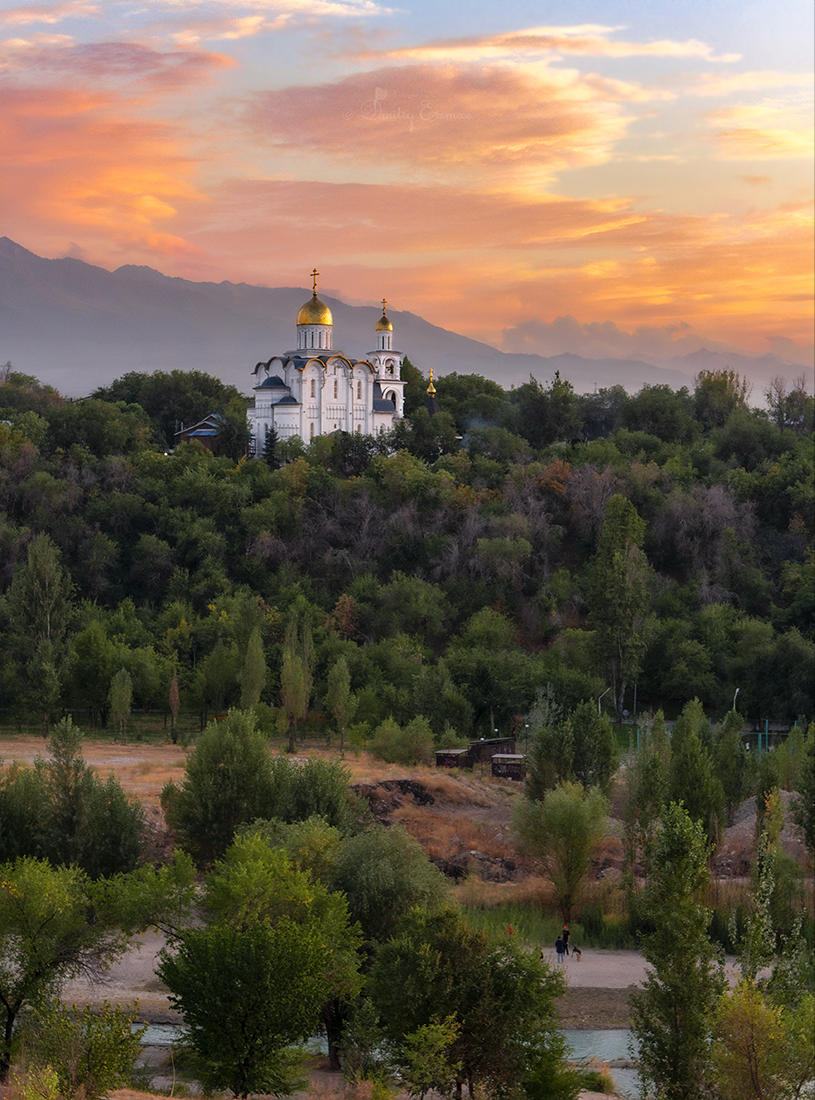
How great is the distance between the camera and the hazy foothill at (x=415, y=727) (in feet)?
64.1

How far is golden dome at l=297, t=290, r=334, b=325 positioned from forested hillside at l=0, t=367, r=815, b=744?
24.3ft

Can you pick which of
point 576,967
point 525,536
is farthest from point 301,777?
point 525,536

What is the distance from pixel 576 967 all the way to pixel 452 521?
3698cm

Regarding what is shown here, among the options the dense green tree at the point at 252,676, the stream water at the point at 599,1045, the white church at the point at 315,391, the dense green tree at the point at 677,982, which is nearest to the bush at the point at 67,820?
the stream water at the point at 599,1045

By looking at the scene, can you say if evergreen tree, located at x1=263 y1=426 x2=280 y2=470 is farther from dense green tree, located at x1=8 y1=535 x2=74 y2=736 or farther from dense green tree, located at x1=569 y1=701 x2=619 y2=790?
dense green tree, located at x1=569 y1=701 x2=619 y2=790

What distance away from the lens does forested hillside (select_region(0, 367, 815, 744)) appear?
49719 millimetres

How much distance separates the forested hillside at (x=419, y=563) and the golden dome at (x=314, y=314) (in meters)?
7.40

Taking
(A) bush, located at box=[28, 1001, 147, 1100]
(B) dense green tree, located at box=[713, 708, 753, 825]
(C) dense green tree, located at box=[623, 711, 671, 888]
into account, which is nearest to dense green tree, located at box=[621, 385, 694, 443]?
(B) dense green tree, located at box=[713, 708, 753, 825]

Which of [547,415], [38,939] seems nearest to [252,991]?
[38,939]

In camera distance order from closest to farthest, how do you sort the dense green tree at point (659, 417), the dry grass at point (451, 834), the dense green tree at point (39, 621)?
the dry grass at point (451, 834) → the dense green tree at point (39, 621) → the dense green tree at point (659, 417)

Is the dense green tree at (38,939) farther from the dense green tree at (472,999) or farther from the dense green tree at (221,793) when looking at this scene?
the dense green tree at (221,793)

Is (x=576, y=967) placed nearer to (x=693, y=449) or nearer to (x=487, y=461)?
(x=487, y=461)

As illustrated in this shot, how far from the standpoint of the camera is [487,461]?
68188mm

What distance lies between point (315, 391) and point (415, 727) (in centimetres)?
2931
